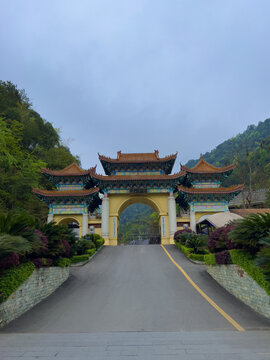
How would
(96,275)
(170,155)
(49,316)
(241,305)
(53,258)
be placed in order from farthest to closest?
(170,155)
(96,275)
(53,258)
(241,305)
(49,316)

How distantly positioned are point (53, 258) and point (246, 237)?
8.40 meters

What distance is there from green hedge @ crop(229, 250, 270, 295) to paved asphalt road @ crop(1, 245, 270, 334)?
1.02m

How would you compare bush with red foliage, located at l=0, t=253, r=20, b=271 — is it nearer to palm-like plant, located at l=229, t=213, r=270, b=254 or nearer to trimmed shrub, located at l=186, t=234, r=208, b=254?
palm-like plant, located at l=229, t=213, r=270, b=254

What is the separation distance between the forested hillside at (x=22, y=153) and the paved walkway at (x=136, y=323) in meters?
17.7

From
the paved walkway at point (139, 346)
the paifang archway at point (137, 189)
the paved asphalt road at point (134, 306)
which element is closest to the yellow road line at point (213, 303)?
the paved asphalt road at point (134, 306)

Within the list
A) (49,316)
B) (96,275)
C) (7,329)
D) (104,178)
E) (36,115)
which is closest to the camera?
(7,329)

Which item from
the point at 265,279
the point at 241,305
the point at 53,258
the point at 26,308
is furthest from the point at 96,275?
the point at 265,279

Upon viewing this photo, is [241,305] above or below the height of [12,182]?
below

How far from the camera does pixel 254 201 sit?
38781mm

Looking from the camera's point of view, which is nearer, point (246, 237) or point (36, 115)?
point (246, 237)

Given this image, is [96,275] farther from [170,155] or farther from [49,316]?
[170,155]

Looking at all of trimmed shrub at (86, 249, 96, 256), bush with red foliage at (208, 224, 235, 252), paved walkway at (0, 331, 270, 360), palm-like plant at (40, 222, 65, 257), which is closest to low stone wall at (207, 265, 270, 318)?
bush with red foliage at (208, 224, 235, 252)

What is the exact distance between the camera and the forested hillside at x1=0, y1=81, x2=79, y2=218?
26.5 metres

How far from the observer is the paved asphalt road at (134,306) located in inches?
255
